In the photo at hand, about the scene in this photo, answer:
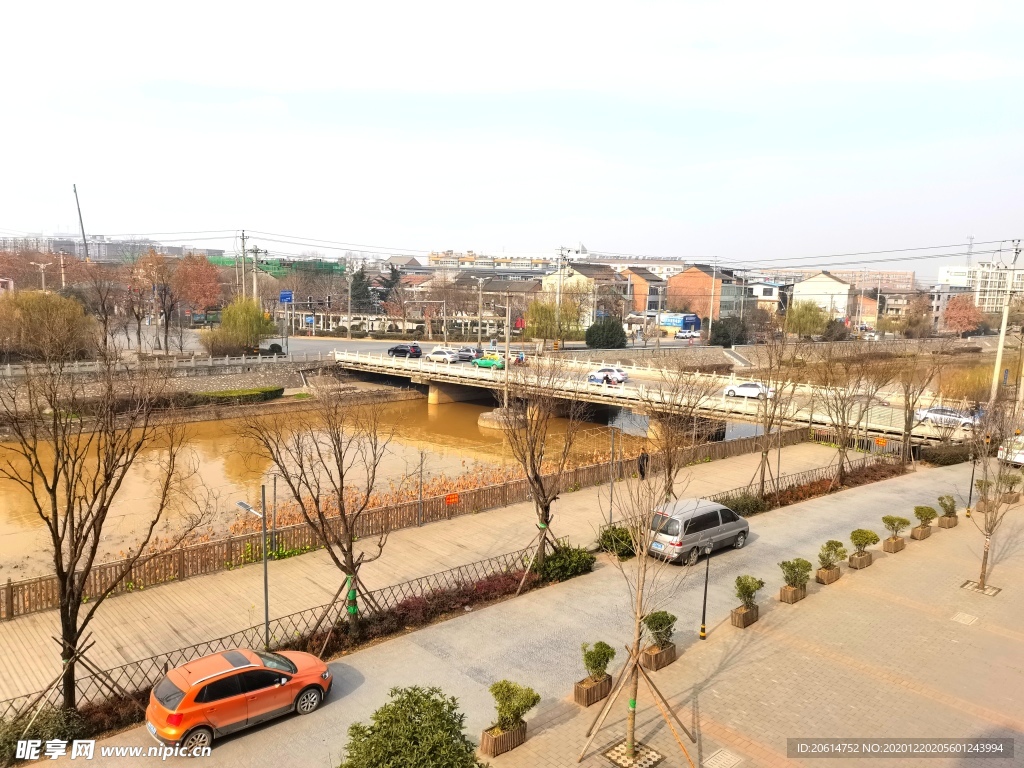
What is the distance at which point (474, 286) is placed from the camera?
101 metres

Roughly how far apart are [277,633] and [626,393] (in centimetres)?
2614

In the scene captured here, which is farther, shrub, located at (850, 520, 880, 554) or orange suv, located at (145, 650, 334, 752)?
shrub, located at (850, 520, 880, 554)

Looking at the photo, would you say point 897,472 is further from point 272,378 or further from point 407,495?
point 272,378

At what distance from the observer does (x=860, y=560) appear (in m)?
16.5

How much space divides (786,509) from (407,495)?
11.4m

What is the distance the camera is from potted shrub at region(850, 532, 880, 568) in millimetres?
16406

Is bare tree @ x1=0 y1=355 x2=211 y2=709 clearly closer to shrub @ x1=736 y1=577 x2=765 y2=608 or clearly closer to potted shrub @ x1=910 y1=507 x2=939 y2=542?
shrub @ x1=736 y1=577 x2=765 y2=608

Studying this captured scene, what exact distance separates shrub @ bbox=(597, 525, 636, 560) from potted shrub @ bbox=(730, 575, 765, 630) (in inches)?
121

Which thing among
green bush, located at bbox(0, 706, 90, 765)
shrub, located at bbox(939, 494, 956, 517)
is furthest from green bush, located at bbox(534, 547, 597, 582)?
shrub, located at bbox(939, 494, 956, 517)

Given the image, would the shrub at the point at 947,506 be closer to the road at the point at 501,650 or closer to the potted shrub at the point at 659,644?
the road at the point at 501,650

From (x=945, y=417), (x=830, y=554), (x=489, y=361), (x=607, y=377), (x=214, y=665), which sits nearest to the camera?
(x=214, y=665)

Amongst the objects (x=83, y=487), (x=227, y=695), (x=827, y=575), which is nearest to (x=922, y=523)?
(x=827, y=575)

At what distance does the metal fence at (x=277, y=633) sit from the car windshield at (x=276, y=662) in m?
0.62

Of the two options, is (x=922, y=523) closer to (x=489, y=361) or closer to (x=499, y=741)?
(x=499, y=741)
